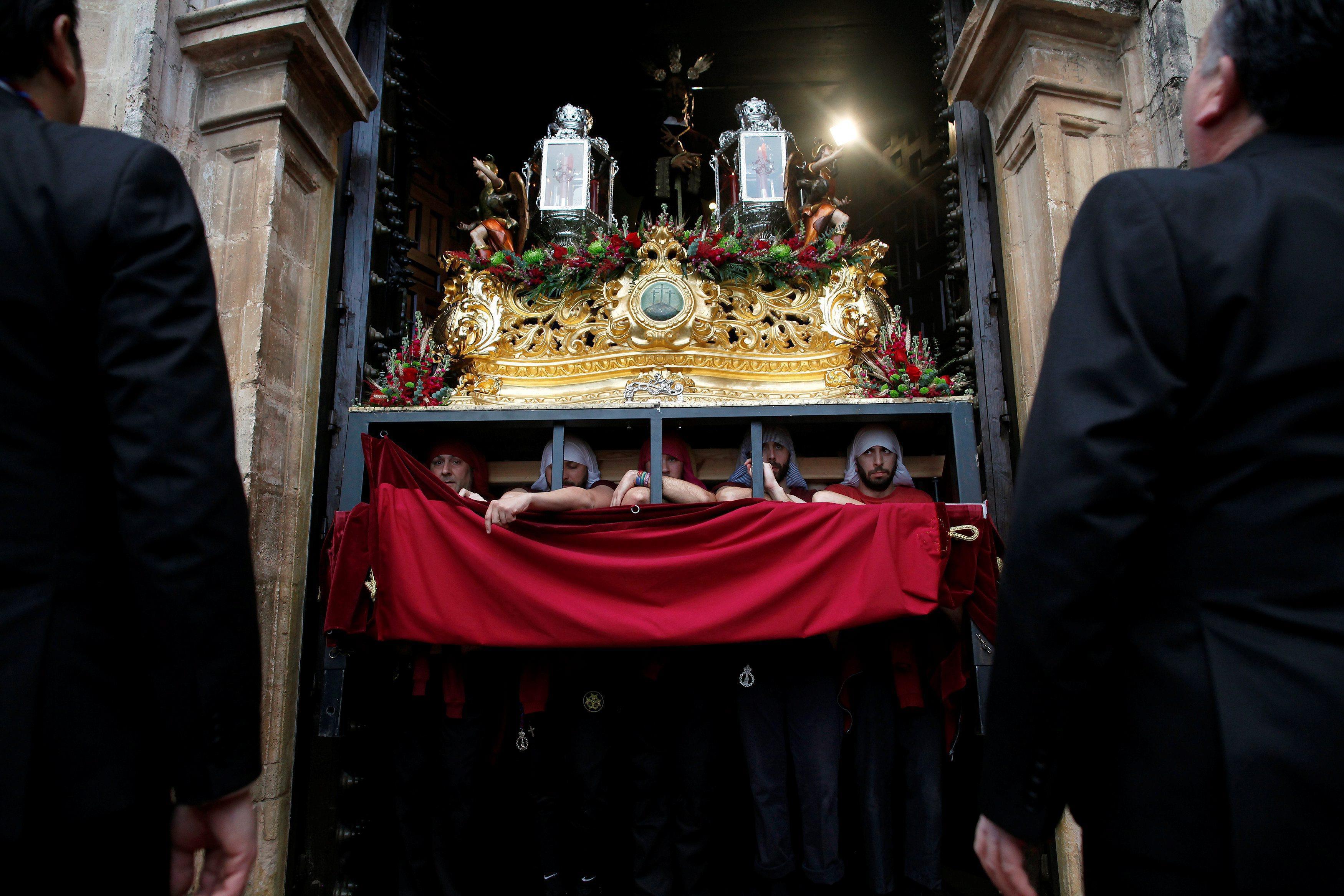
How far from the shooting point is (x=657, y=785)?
4.01 metres

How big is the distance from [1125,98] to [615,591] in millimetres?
3538

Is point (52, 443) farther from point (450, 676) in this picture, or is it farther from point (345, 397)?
point (345, 397)

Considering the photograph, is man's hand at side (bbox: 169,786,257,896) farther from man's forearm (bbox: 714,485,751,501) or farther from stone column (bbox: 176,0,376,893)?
man's forearm (bbox: 714,485,751,501)

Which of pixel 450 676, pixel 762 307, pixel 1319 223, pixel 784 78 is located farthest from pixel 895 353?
pixel 784 78

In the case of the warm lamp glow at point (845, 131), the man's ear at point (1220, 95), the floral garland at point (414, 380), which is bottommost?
the man's ear at point (1220, 95)

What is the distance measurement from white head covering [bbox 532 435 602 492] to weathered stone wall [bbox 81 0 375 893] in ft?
4.00

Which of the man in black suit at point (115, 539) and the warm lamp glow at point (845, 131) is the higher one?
the warm lamp glow at point (845, 131)

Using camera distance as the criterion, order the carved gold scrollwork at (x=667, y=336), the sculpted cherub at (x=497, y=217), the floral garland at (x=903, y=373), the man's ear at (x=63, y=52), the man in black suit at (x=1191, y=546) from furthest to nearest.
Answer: the sculpted cherub at (x=497, y=217) → the carved gold scrollwork at (x=667, y=336) → the floral garland at (x=903, y=373) → the man's ear at (x=63, y=52) → the man in black suit at (x=1191, y=546)

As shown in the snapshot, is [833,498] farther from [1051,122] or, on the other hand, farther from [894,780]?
[1051,122]

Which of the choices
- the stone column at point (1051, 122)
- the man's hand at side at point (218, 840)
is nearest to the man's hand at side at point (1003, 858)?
the man's hand at side at point (218, 840)

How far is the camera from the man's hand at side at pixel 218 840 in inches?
48.4

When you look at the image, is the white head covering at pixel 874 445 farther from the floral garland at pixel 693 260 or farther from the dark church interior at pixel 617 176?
the floral garland at pixel 693 260

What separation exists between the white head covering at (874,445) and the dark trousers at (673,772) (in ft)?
4.48

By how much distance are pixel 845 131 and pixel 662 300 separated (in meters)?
4.16
